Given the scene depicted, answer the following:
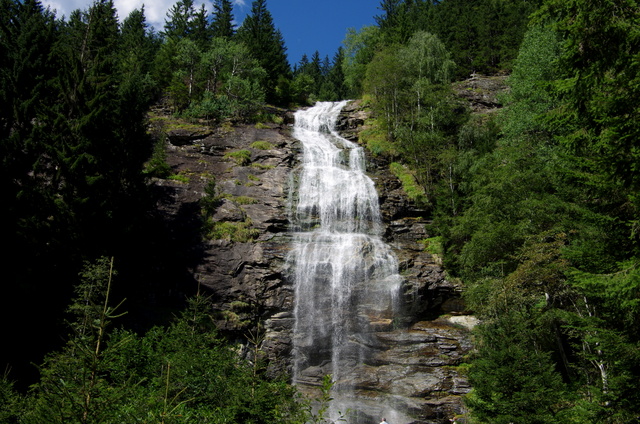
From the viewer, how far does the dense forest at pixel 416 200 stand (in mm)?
7418

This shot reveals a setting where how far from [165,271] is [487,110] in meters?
Result: 31.7

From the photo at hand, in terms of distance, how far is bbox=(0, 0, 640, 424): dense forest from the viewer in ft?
24.3

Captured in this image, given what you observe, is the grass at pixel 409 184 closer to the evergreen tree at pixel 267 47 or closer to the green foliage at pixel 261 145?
the green foliage at pixel 261 145

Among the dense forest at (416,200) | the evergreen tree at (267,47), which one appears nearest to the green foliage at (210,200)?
the dense forest at (416,200)

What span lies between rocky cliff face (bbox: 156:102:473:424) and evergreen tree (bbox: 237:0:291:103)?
1896cm

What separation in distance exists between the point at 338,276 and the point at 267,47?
3761 centimetres

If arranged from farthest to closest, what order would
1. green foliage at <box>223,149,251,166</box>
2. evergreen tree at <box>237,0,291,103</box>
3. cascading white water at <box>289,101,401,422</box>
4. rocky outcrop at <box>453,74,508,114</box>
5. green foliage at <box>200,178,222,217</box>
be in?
evergreen tree at <box>237,0,291,103</box> < rocky outcrop at <box>453,74,508,114</box> < green foliage at <box>223,149,251,166</box> < green foliage at <box>200,178,222,217</box> < cascading white water at <box>289,101,401,422</box>

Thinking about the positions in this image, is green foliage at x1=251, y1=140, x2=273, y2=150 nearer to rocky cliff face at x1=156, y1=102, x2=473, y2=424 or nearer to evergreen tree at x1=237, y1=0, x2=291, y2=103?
rocky cliff face at x1=156, y1=102, x2=473, y2=424

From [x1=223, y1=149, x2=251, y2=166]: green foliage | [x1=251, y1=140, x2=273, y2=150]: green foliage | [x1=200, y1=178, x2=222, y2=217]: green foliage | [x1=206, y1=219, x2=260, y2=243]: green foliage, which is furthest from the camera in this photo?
[x1=251, y1=140, x2=273, y2=150]: green foliage

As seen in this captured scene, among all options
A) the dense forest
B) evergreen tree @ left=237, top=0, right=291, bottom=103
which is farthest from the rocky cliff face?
evergreen tree @ left=237, top=0, right=291, bottom=103

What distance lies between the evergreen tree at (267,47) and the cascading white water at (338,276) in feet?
72.6

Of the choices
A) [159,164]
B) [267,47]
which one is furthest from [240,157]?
[267,47]

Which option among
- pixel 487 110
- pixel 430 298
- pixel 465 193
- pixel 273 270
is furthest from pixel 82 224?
pixel 487 110

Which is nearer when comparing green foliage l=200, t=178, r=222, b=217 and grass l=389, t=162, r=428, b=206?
green foliage l=200, t=178, r=222, b=217
